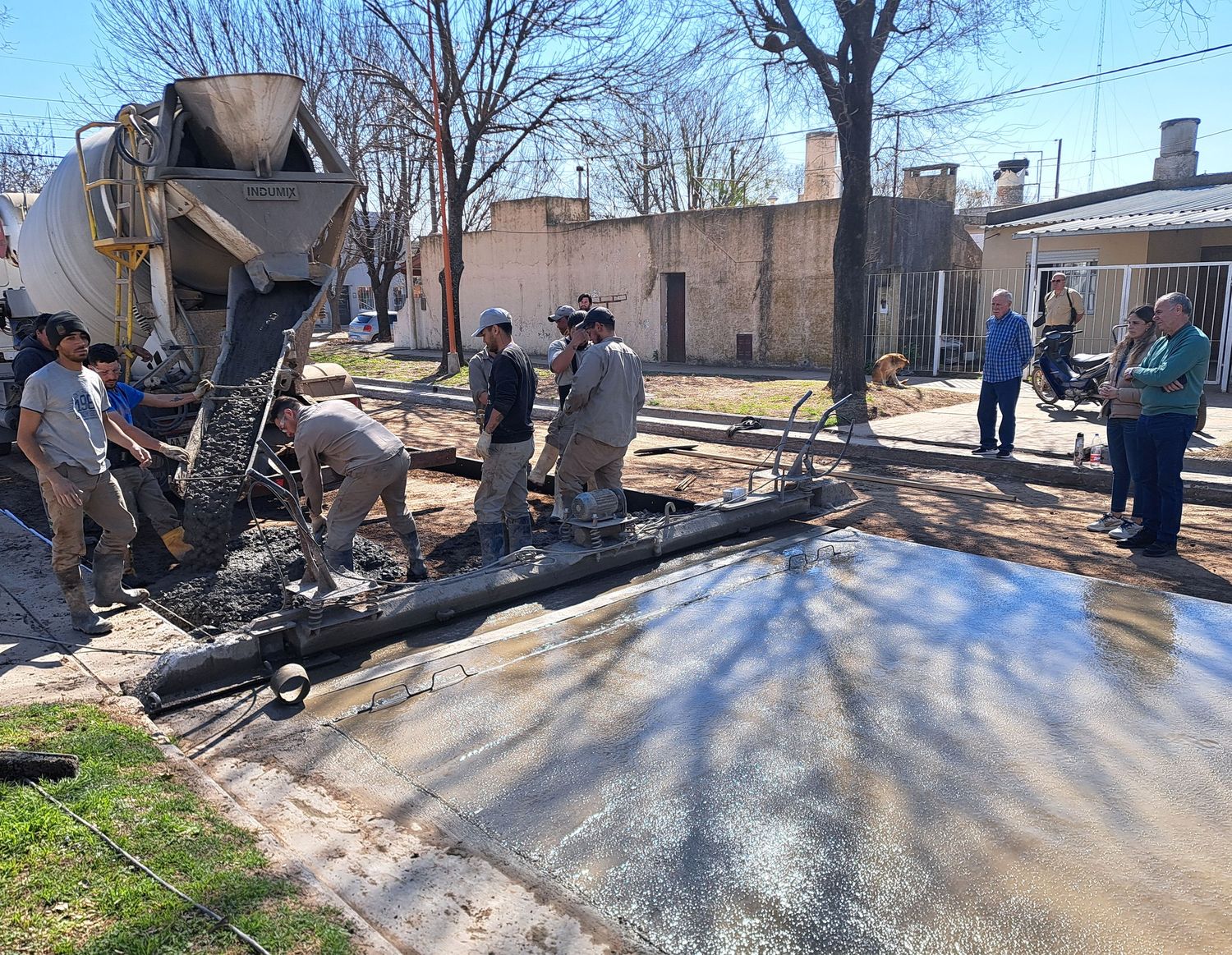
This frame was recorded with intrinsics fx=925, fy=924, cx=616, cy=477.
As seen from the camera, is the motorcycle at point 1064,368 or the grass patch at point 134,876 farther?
the motorcycle at point 1064,368

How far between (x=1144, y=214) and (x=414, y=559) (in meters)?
15.1

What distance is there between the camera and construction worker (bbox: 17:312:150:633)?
200 inches

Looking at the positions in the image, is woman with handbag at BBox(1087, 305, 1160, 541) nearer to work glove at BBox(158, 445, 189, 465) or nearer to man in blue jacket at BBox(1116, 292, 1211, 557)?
man in blue jacket at BBox(1116, 292, 1211, 557)

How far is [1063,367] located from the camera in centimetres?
1280

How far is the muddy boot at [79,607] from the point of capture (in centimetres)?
516

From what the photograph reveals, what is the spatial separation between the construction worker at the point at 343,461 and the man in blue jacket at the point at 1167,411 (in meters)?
5.08

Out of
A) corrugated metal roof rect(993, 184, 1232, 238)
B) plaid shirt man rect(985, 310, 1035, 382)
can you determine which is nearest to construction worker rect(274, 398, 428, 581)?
plaid shirt man rect(985, 310, 1035, 382)

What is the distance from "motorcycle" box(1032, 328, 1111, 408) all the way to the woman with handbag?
573cm

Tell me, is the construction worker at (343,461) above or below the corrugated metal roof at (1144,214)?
below

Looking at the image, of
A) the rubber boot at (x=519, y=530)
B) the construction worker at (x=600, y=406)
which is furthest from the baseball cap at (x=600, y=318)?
the rubber boot at (x=519, y=530)

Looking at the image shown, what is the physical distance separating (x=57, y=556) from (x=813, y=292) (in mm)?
16970

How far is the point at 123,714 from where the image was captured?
13.4 feet

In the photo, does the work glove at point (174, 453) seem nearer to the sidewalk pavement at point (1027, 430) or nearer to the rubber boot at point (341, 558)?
the rubber boot at point (341, 558)

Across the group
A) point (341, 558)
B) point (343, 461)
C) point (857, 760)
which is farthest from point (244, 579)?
point (857, 760)
